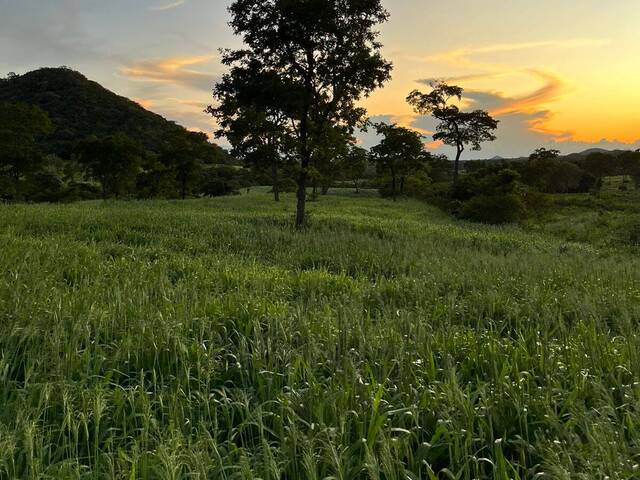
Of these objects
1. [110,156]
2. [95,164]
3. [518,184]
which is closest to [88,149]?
[95,164]

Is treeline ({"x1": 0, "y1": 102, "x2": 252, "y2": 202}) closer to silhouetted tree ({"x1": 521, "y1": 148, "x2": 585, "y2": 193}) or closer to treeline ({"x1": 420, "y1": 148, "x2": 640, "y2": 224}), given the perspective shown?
treeline ({"x1": 420, "y1": 148, "x2": 640, "y2": 224})

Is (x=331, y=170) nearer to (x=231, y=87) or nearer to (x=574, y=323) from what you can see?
(x=231, y=87)

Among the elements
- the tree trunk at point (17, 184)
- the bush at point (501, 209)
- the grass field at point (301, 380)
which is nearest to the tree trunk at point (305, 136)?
the grass field at point (301, 380)

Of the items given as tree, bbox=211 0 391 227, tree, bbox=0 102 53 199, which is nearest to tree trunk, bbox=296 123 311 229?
tree, bbox=211 0 391 227

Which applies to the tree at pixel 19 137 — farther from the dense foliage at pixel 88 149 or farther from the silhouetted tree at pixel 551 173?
the silhouetted tree at pixel 551 173

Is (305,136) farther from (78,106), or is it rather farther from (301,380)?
(78,106)

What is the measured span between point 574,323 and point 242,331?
14.1 feet

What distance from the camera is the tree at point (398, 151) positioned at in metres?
55.7

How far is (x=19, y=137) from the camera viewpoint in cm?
3975

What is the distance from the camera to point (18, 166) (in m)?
40.9

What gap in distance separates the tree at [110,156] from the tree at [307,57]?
38.9m

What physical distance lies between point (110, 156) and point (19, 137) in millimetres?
13923

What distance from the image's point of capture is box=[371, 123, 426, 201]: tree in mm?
55688

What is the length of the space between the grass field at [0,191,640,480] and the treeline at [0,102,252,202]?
1595 inches
